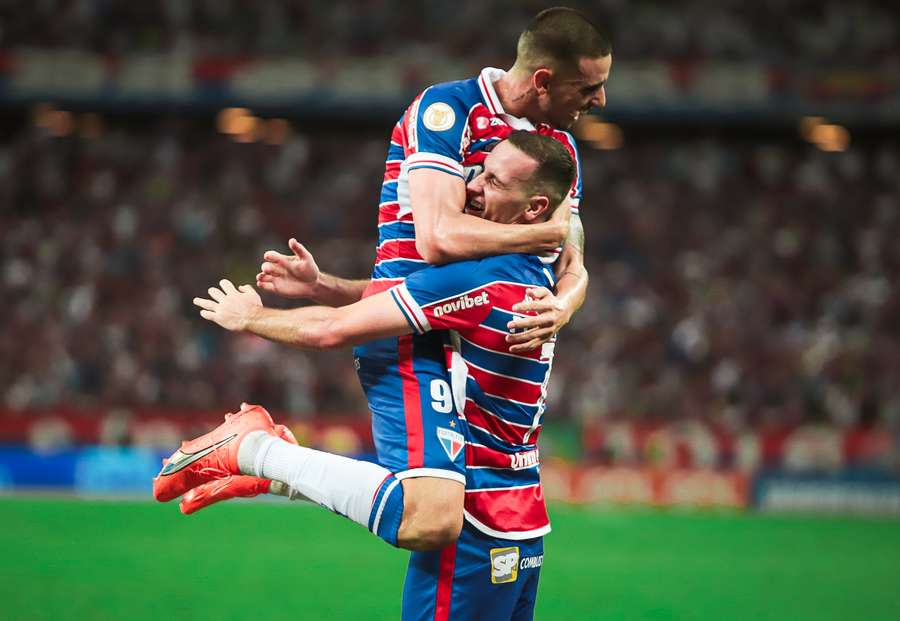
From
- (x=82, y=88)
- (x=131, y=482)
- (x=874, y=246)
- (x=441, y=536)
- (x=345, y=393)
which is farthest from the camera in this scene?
(x=82, y=88)

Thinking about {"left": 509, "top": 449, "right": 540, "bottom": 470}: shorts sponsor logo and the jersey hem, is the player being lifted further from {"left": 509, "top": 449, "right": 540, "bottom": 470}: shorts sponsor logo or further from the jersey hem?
{"left": 509, "top": 449, "right": 540, "bottom": 470}: shorts sponsor logo

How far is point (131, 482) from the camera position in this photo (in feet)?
52.9

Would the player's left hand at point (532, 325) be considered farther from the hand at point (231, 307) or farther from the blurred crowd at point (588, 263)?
the blurred crowd at point (588, 263)

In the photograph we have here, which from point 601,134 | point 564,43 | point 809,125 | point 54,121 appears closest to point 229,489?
point 564,43

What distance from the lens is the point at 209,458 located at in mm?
4641

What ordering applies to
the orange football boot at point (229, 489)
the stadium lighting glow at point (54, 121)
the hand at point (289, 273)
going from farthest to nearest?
the stadium lighting glow at point (54, 121) < the hand at point (289, 273) < the orange football boot at point (229, 489)

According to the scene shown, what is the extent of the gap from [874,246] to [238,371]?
44.0ft

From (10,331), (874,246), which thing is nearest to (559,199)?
(10,331)

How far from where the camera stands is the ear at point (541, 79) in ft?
14.9

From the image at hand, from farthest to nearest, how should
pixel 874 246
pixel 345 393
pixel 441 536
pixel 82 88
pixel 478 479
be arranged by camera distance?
1. pixel 82 88
2. pixel 874 246
3. pixel 345 393
4. pixel 478 479
5. pixel 441 536

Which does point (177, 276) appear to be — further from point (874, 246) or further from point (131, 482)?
point (874, 246)

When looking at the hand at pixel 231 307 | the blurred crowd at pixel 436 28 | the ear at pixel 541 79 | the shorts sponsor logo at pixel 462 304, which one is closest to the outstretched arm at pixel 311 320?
the hand at pixel 231 307

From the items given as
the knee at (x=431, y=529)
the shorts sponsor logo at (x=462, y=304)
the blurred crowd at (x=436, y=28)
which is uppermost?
the blurred crowd at (x=436, y=28)

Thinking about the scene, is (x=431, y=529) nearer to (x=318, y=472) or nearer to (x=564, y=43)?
(x=318, y=472)
